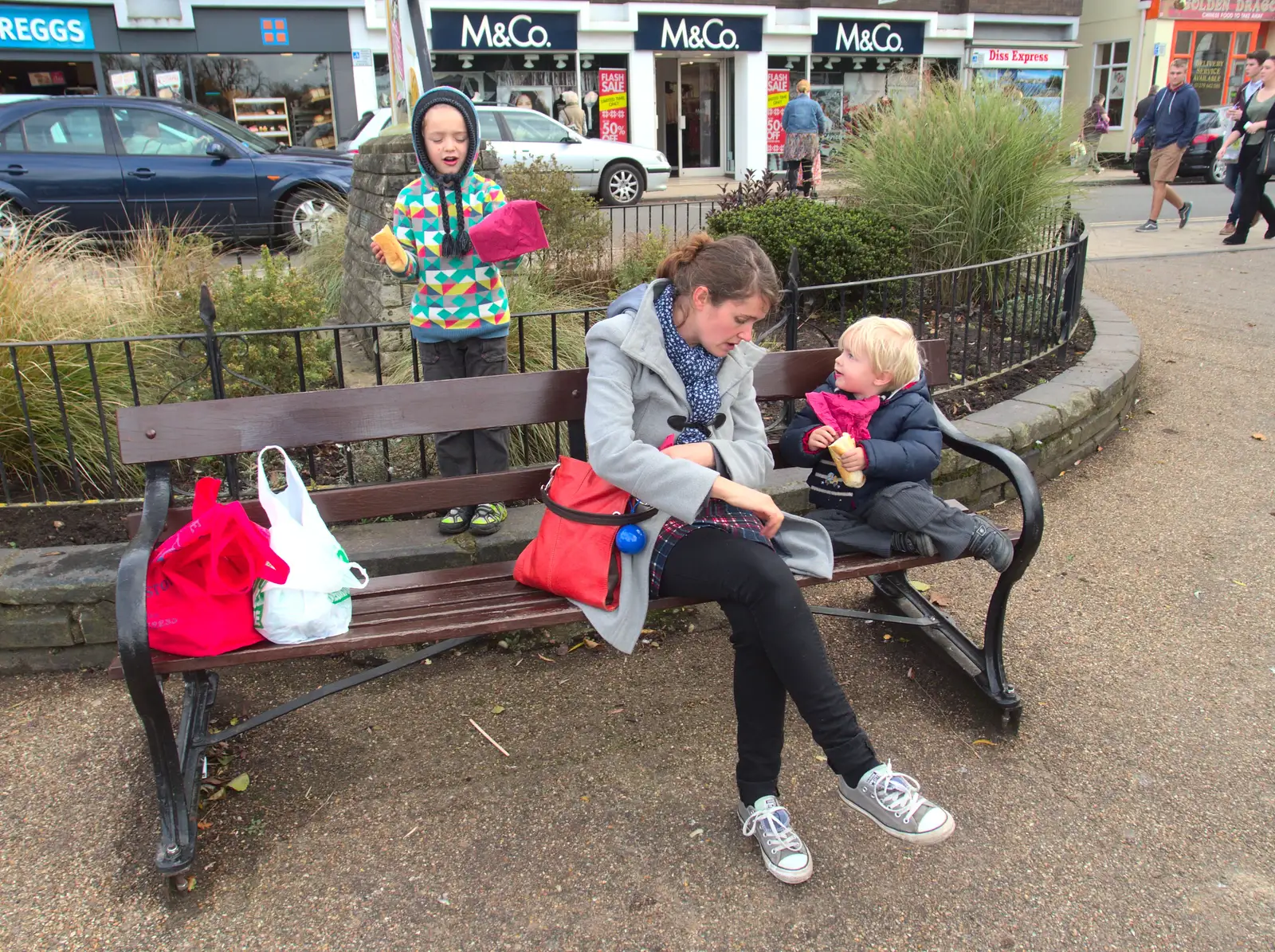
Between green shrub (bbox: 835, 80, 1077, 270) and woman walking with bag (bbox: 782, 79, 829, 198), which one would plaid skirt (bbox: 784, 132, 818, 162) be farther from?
green shrub (bbox: 835, 80, 1077, 270)

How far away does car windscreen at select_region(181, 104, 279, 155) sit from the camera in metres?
10.4

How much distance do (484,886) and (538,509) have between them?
1.52 metres

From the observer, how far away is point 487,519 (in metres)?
3.30

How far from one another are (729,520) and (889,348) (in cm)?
69

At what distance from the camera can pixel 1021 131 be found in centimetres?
652

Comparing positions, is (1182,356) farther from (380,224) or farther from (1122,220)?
(1122,220)

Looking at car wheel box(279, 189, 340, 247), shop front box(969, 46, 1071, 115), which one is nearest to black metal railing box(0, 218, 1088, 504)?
car wheel box(279, 189, 340, 247)

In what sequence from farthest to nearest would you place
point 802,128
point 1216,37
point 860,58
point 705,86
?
point 1216,37 → point 860,58 → point 705,86 → point 802,128

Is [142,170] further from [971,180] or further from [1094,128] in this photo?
[1094,128]

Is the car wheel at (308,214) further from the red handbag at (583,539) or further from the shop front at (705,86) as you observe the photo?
the shop front at (705,86)

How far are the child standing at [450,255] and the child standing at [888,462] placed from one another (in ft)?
3.83

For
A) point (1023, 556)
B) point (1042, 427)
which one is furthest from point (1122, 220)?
point (1023, 556)

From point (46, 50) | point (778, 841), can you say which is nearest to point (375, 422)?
point (778, 841)

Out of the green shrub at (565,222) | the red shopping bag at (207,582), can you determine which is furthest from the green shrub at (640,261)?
the red shopping bag at (207,582)
